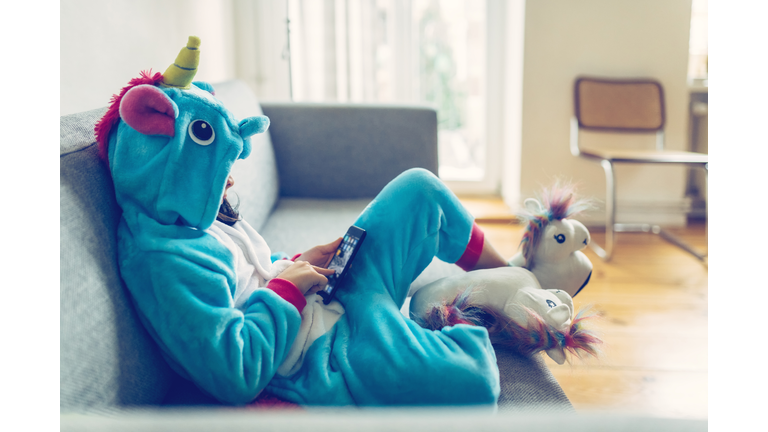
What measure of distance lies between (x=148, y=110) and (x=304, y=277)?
0.32 m

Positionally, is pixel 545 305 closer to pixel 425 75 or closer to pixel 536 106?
pixel 536 106

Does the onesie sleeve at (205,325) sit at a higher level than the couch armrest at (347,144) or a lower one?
lower

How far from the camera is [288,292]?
729 millimetres

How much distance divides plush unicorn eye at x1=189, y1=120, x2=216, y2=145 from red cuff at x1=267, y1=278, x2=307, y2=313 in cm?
22

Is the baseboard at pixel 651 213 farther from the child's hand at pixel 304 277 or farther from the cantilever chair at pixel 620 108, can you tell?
the child's hand at pixel 304 277

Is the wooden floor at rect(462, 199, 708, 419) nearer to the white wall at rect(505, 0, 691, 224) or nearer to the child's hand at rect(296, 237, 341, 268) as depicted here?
the white wall at rect(505, 0, 691, 224)

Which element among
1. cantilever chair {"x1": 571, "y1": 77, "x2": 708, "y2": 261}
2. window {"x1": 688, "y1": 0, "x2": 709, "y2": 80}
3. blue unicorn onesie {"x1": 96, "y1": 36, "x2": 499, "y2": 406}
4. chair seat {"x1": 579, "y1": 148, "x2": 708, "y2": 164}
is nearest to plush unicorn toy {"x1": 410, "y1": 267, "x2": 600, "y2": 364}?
blue unicorn onesie {"x1": 96, "y1": 36, "x2": 499, "y2": 406}

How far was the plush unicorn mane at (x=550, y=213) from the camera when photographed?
1.00 meters

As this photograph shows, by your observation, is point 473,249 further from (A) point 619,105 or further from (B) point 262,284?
(A) point 619,105

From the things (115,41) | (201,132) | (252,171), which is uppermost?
(115,41)

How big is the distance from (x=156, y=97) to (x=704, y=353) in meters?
1.54

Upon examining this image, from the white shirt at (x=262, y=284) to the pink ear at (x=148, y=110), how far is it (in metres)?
0.17

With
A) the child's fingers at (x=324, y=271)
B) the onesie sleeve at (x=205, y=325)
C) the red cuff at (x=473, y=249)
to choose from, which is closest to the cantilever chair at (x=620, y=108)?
the red cuff at (x=473, y=249)

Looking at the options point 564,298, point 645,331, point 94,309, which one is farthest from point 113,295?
point 645,331
